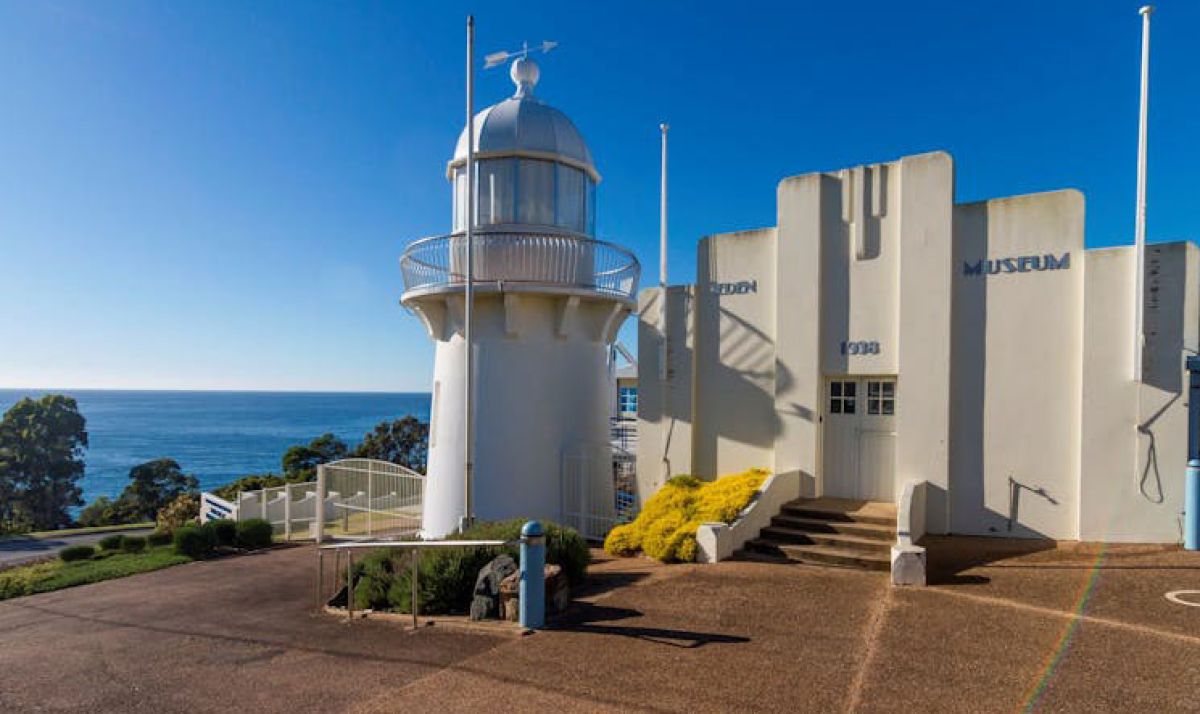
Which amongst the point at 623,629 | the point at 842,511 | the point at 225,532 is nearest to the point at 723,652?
the point at 623,629

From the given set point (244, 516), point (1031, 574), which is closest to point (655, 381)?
point (1031, 574)

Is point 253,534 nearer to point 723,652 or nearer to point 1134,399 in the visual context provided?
point 723,652

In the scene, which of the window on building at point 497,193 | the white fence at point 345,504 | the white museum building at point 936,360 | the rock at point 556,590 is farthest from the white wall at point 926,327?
the white fence at point 345,504

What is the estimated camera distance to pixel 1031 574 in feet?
25.1

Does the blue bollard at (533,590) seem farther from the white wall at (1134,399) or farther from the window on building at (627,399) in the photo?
the window on building at (627,399)

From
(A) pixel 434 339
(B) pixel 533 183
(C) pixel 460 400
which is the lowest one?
(C) pixel 460 400

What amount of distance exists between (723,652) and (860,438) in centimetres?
625

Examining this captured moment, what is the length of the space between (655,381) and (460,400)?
12.6 ft

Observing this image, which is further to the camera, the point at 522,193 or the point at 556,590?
the point at 522,193

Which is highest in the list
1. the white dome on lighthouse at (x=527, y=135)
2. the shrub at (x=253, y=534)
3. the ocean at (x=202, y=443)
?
the white dome on lighthouse at (x=527, y=135)

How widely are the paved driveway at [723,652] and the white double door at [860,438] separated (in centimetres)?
211

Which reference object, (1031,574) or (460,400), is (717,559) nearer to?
(1031,574)

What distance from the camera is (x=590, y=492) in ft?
41.0

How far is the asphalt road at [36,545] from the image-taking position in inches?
747
